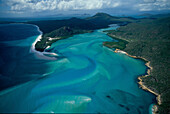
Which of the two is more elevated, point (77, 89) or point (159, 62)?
point (159, 62)

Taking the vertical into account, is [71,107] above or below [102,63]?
below

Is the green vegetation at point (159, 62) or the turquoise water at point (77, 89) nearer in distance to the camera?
the turquoise water at point (77, 89)

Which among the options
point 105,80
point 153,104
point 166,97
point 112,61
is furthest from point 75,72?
point 166,97

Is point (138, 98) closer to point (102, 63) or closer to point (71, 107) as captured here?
point (71, 107)

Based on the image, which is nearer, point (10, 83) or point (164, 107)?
point (164, 107)

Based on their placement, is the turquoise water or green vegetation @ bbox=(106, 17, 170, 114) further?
green vegetation @ bbox=(106, 17, 170, 114)

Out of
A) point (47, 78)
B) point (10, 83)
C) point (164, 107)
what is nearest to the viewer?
point (164, 107)

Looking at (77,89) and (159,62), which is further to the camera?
(159,62)

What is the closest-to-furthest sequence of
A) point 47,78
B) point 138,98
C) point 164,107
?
point 164,107, point 138,98, point 47,78
